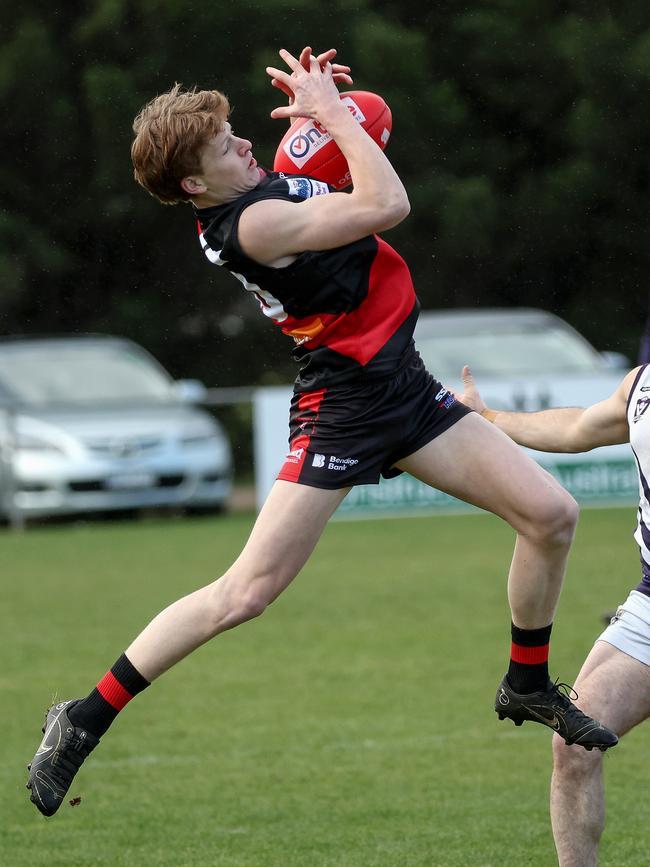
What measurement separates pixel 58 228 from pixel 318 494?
21.6m

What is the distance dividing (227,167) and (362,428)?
3.15 feet

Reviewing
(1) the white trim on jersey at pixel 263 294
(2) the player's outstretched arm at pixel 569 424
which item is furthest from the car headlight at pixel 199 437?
(1) the white trim on jersey at pixel 263 294

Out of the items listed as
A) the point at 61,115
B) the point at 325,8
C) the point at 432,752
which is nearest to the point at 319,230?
the point at 432,752

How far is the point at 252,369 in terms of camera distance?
88.8ft

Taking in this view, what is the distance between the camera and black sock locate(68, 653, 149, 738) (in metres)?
5.27

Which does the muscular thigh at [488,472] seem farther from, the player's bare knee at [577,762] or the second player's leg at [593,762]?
the player's bare knee at [577,762]

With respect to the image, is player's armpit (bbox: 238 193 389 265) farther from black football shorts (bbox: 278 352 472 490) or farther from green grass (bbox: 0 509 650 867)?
green grass (bbox: 0 509 650 867)

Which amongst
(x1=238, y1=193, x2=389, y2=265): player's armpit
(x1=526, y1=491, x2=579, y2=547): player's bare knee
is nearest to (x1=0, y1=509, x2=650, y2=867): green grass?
(x1=526, y1=491, x2=579, y2=547): player's bare knee

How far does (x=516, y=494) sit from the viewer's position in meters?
5.29

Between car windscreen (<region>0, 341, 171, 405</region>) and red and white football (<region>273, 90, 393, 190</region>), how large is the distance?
39.9ft

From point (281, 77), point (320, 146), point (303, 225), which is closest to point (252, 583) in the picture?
point (303, 225)

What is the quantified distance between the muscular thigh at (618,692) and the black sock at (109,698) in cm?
144

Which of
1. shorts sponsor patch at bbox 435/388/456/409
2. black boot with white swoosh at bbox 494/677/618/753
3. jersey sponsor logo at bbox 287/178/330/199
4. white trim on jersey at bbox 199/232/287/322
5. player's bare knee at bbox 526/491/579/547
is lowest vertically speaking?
black boot with white swoosh at bbox 494/677/618/753

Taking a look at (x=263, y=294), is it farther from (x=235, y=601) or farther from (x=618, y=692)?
(x=618, y=692)
